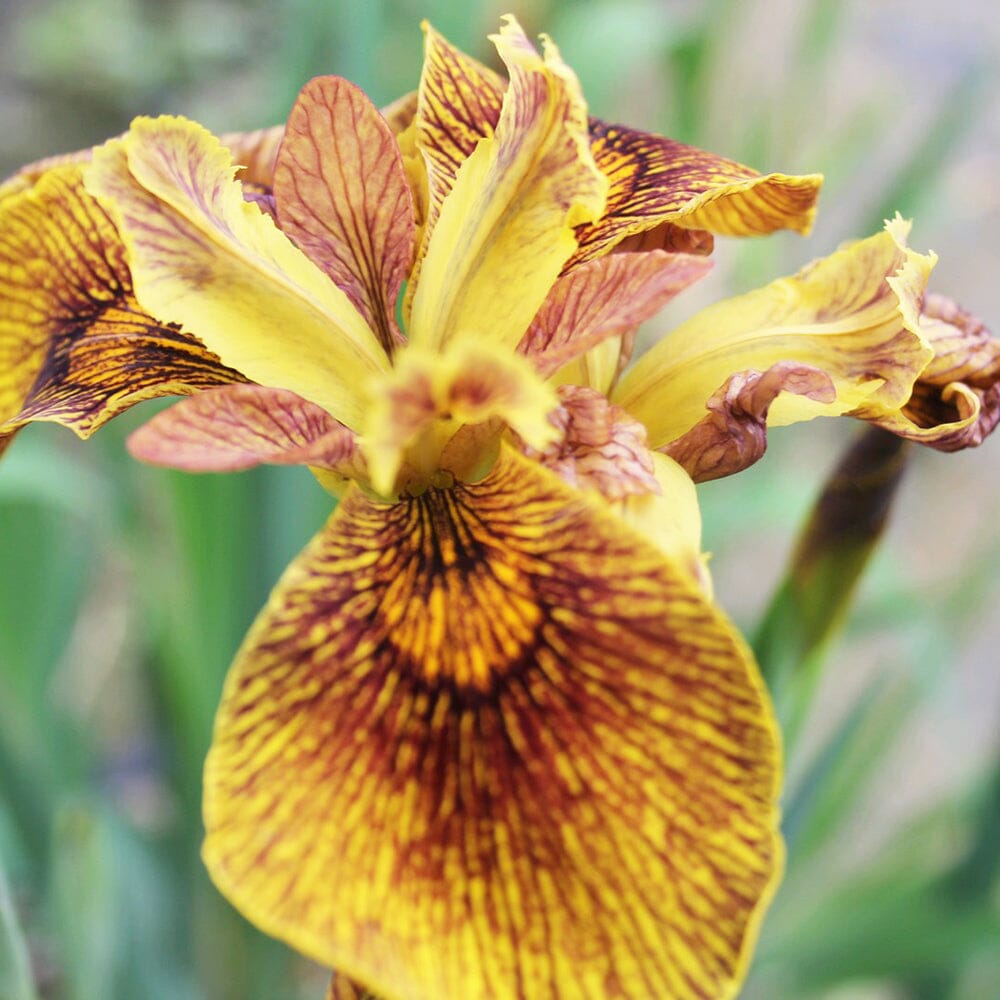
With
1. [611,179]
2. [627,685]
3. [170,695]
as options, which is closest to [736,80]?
[170,695]

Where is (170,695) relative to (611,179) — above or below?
below

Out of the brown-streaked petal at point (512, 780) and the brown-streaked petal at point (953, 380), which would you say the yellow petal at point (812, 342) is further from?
the brown-streaked petal at point (512, 780)

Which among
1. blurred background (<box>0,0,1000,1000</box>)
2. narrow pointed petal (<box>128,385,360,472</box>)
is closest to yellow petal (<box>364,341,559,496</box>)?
narrow pointed petal (<box>128,385,360,472</box>)

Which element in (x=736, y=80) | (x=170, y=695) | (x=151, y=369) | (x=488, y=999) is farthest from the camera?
(x=736, y=80)

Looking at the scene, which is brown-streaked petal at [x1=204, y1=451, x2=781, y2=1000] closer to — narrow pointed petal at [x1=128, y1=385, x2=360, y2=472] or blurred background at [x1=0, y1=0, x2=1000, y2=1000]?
narrow pointed petal at [x1=128, y1=385, x2=360, y2=472]

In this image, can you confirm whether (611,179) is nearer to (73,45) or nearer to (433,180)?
(433,180)

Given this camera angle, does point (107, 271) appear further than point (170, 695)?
No

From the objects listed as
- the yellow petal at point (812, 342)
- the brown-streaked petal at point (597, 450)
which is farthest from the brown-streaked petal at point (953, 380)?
the brown-streaked petal at point (597, 450)
